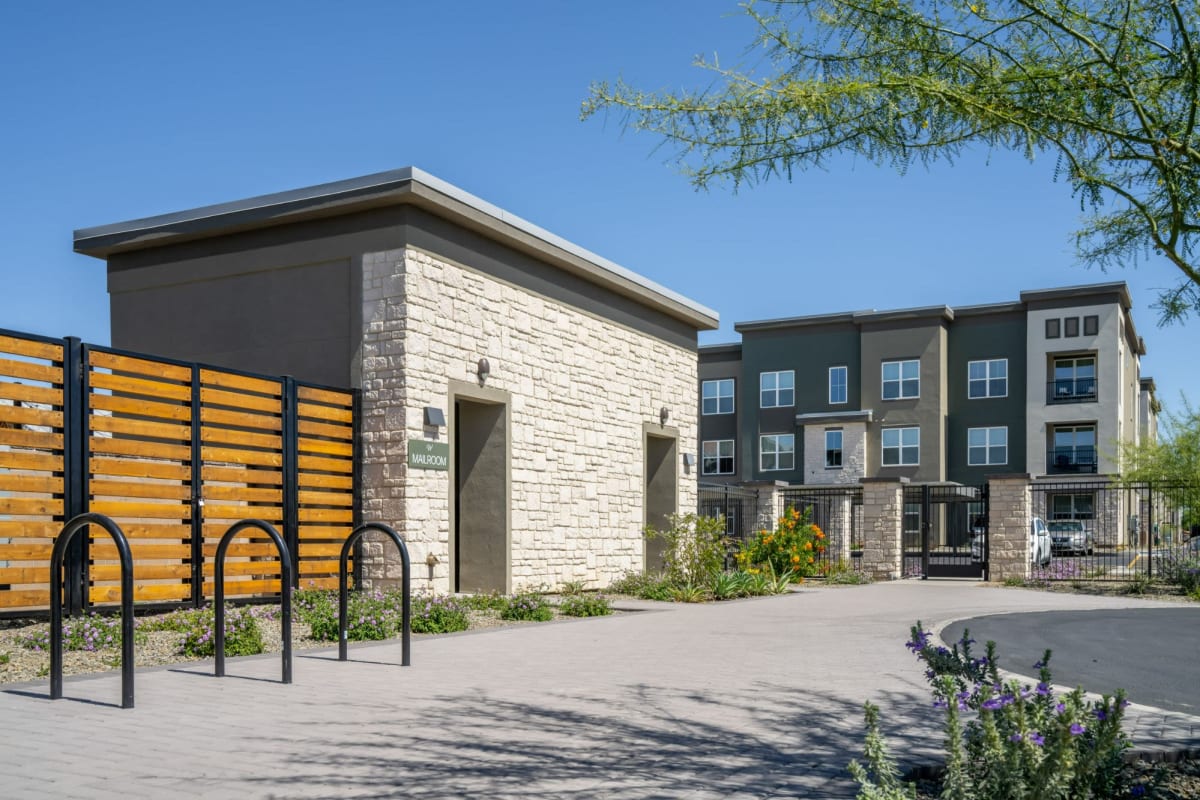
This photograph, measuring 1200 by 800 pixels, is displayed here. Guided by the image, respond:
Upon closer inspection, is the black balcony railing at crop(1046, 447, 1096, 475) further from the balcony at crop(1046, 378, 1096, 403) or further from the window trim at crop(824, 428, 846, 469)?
the window trim at crop(824, 428, 846, 469)

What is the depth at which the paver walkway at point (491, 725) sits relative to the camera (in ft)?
17.1

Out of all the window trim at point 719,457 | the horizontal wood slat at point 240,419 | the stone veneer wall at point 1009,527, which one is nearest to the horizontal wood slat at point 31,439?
the horizontal wood slat at point 240,419

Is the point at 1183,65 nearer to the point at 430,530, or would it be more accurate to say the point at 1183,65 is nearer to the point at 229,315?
the point at 430,530

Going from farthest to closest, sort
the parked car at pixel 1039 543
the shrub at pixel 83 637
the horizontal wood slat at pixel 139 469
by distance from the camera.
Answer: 1. the parked car at pixel 1039 543
2. the horizontal wood slat at pixel 139 469
3. the shrub at pixel 83 637

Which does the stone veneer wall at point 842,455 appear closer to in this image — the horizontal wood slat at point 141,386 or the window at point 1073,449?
the window at point 1073,449

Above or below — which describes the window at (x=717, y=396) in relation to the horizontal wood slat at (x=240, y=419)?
above

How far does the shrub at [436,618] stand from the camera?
1198 cm

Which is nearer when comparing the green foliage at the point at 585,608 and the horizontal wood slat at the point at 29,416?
the horizontal wood slat at the point at 29,416

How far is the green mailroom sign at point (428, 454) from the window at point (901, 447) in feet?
125

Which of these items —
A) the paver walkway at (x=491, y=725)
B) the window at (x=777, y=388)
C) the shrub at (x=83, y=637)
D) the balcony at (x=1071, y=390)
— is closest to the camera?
the paver walkway at (x=491, y=725)

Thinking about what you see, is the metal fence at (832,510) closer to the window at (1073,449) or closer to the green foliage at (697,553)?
the green foliage at (697,553)

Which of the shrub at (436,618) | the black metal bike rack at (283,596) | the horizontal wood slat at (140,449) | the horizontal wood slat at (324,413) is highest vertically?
the horizontal wood slat at (324,413)

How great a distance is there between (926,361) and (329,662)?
43218 mm

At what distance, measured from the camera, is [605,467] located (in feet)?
62.2
